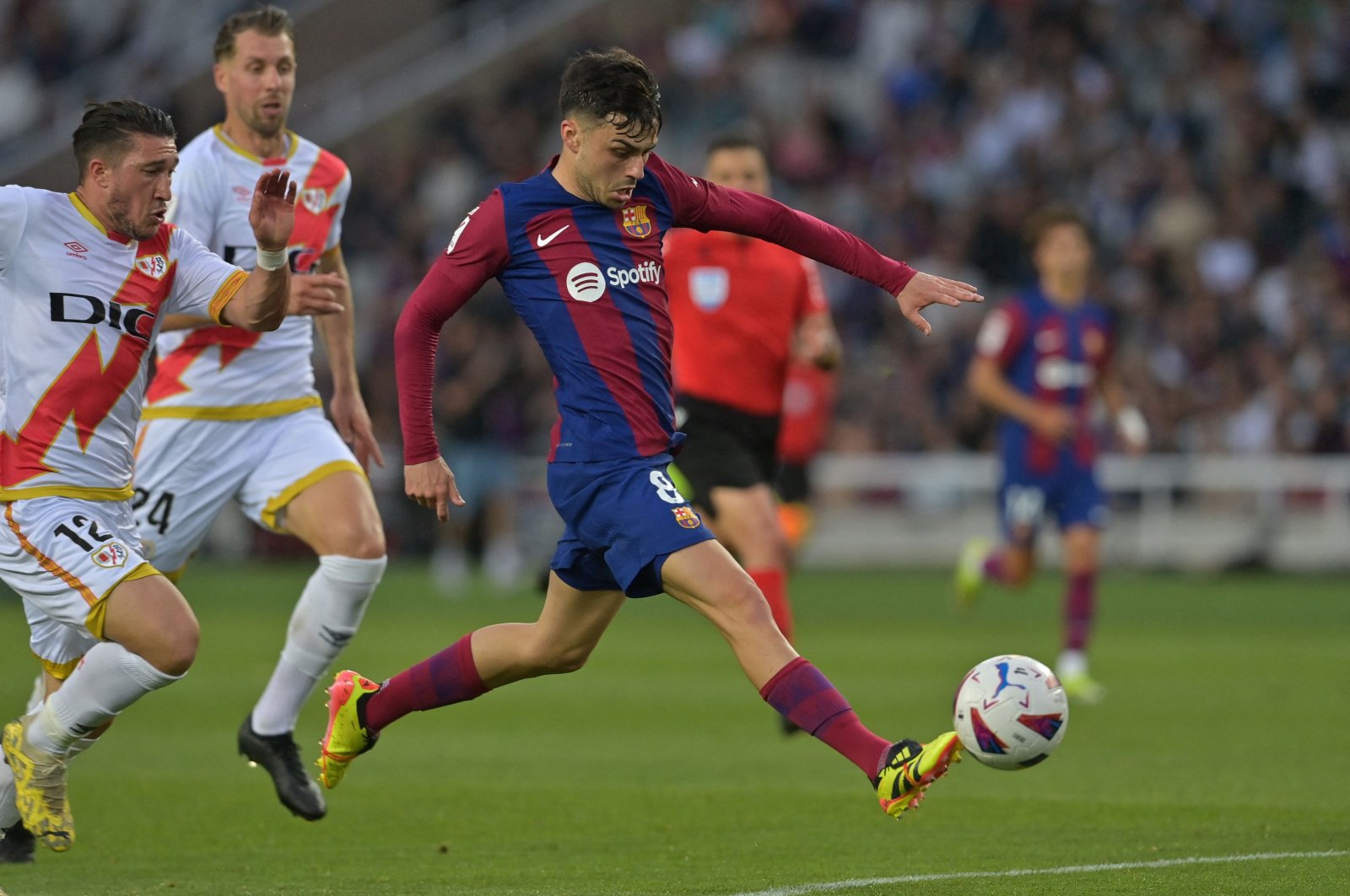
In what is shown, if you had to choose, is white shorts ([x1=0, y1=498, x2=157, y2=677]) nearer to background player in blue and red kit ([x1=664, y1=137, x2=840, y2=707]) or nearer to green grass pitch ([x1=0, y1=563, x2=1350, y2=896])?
green grass pitch ([x1=0, y1=563, x2=1350, y2=896])

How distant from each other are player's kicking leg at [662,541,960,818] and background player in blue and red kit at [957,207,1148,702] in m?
6.27

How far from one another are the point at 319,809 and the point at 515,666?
1.16m

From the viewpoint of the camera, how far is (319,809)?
730cm

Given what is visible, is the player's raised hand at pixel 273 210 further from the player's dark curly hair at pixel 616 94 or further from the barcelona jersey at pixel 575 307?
the player's dark curly hair at pixel 616 94

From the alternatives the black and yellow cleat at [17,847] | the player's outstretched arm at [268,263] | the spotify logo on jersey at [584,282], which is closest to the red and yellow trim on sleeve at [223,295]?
the player's outstretched arm at [268,263]

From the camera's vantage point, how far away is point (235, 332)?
25.2ft

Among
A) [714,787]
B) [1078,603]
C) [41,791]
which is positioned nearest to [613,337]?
[41,791]

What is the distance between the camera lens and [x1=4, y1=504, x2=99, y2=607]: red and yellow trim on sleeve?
6031 mm

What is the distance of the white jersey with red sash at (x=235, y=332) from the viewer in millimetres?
7586

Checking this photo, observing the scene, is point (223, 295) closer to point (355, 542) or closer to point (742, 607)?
point (355, 542)

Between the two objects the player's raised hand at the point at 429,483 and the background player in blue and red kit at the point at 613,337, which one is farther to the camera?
the player's raised hand at the point at 429,483

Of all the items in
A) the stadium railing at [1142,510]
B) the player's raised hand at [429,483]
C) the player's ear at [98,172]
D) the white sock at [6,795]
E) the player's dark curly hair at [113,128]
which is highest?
the player's dark curly hair at [113,128]

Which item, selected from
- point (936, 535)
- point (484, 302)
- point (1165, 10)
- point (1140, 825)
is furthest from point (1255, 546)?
point (1140, 825)

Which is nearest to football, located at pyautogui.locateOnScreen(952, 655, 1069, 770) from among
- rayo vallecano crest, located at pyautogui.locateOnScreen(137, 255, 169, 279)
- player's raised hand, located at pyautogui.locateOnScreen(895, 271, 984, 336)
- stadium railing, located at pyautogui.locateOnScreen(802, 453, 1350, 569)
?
player's raised hand, located at pyautogui.locateOnScreen(895, 271, 984, 336)
